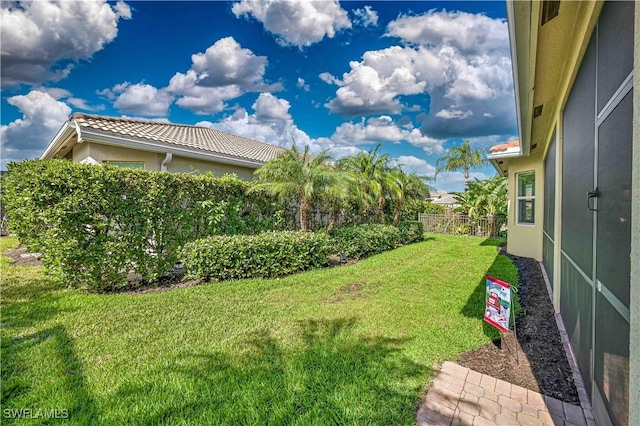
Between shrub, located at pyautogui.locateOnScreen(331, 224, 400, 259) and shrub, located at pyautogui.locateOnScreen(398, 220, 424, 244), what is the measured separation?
222 cm

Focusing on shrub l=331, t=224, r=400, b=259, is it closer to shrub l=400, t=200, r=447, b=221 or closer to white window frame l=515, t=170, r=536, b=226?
white window frame l=515, t=170, r=536, b=226

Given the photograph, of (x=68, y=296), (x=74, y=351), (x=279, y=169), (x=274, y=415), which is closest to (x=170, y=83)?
(x=279, y=169)

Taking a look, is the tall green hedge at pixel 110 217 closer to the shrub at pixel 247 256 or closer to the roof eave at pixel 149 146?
the shrub at pixel 247 256

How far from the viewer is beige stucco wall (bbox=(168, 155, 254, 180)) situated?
9.69m

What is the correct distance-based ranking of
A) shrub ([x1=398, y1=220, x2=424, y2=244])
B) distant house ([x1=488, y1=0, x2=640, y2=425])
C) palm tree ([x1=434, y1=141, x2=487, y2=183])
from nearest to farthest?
distant house ([x1=488, y1=0, x2=640, y2=425]) → shrub ([x1=398, y1=220, x2=424, y2=244]) → palm tree ([x1=434, y1=141, x2=487, y2=183])

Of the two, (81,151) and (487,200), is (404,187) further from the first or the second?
(81,151)

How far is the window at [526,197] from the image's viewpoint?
10.9 meters

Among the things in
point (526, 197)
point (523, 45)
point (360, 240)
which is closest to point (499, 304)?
point (523, 45)

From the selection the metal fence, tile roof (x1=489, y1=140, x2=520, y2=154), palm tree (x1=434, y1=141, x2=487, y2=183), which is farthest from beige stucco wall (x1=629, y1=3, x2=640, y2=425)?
palm tree (x1=434, y1=141, x2=487, y2=183)

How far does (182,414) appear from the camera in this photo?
8.93 ft

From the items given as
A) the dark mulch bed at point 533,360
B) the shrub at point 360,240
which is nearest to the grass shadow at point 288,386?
the dark mulch bed at point 533,360

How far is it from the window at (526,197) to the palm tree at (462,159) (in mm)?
22195

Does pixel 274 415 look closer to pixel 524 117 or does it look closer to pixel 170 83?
pixel 524 117

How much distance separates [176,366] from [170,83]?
14630mm
